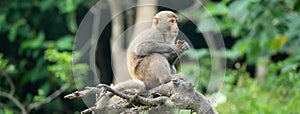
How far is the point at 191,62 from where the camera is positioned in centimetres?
784

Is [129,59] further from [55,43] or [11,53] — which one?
[11,53]

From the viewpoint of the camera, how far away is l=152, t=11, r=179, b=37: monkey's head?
583 centimetres

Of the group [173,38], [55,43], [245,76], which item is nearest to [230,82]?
[245,76]

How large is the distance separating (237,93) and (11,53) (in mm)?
5643

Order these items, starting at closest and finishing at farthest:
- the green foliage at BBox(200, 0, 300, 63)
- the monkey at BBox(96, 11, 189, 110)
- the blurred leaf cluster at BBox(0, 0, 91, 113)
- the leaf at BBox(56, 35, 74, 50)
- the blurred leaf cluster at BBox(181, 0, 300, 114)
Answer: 1. the monkey at BBox(96, 11, 189, 110)
2. the blurred leaf cluster at BBox(181, 0, 300, 114)
3. the green foliage at BBox(200, 0, 300, 63)
4. the leaf at BBox(56, 35, 74, 50)
5. the blurred leaf cluster at BBox(0, 0, 91, 113)

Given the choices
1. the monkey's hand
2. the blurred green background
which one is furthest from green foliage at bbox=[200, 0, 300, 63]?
the monkey's hand

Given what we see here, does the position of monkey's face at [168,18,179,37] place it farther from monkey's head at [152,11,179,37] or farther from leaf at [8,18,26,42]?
leaf at [8,18,26,42]

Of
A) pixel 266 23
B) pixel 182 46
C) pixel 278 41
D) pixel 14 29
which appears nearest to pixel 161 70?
pixel 182 46

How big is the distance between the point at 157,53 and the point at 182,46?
0.73 feet

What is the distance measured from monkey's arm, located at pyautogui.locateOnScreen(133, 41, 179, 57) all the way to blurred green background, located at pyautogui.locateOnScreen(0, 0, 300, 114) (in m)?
1.04

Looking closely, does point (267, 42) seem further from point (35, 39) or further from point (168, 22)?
point (35, 39)

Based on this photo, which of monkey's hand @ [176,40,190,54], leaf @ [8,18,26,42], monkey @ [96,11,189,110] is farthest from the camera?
leaf @ [8,18,26,42]

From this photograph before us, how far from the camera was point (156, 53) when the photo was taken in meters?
5.78

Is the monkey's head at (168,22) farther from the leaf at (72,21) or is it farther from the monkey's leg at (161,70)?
A: the leaf at (72,21)
